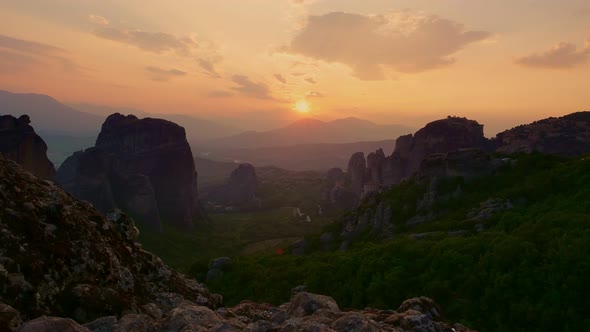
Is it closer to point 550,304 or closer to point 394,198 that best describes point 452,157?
point 394,198

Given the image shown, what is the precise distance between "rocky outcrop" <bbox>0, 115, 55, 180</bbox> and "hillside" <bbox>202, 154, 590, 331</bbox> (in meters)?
85.2

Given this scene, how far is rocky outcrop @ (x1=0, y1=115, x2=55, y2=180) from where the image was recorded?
100938 millimetres

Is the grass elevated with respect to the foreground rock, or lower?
lower

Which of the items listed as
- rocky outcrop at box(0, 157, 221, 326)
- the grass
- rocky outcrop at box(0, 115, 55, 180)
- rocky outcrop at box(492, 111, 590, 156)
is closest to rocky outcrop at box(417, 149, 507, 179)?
the grass

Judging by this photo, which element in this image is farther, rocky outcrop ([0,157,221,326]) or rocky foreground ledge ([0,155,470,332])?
rocky outcrop ([0,157,221,326])

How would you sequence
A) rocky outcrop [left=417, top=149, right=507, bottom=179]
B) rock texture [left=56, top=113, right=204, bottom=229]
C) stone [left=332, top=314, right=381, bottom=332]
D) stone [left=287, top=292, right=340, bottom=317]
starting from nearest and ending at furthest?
1. stone [left=332, top=314, right=381, bottom=332]
2. stone [left=287, top=292, right=340, bottom=317]
3. rocky outcrop [left=417, top=149, right=507, bottom=179]
4. rock texture [left=56, top=113, right=204, bottom=229]

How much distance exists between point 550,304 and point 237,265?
4050 centimetres

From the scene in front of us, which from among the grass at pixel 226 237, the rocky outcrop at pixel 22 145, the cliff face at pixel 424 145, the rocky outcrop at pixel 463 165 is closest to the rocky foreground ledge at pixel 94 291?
the rocky outcrop at pixel 463 165

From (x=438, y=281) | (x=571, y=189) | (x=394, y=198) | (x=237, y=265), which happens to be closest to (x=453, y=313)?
(x=438, y=281)

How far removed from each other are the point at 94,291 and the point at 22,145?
11634 centimetres

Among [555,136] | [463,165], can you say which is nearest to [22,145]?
[463,165]

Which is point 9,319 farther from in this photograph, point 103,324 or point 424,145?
point 424,145

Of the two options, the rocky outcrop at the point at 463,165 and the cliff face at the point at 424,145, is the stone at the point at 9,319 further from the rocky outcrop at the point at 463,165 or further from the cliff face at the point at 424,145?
the cliff face at the point at 424,145

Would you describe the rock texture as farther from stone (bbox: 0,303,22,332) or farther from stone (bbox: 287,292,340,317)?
stone (bbox: 0,303,22,332)
